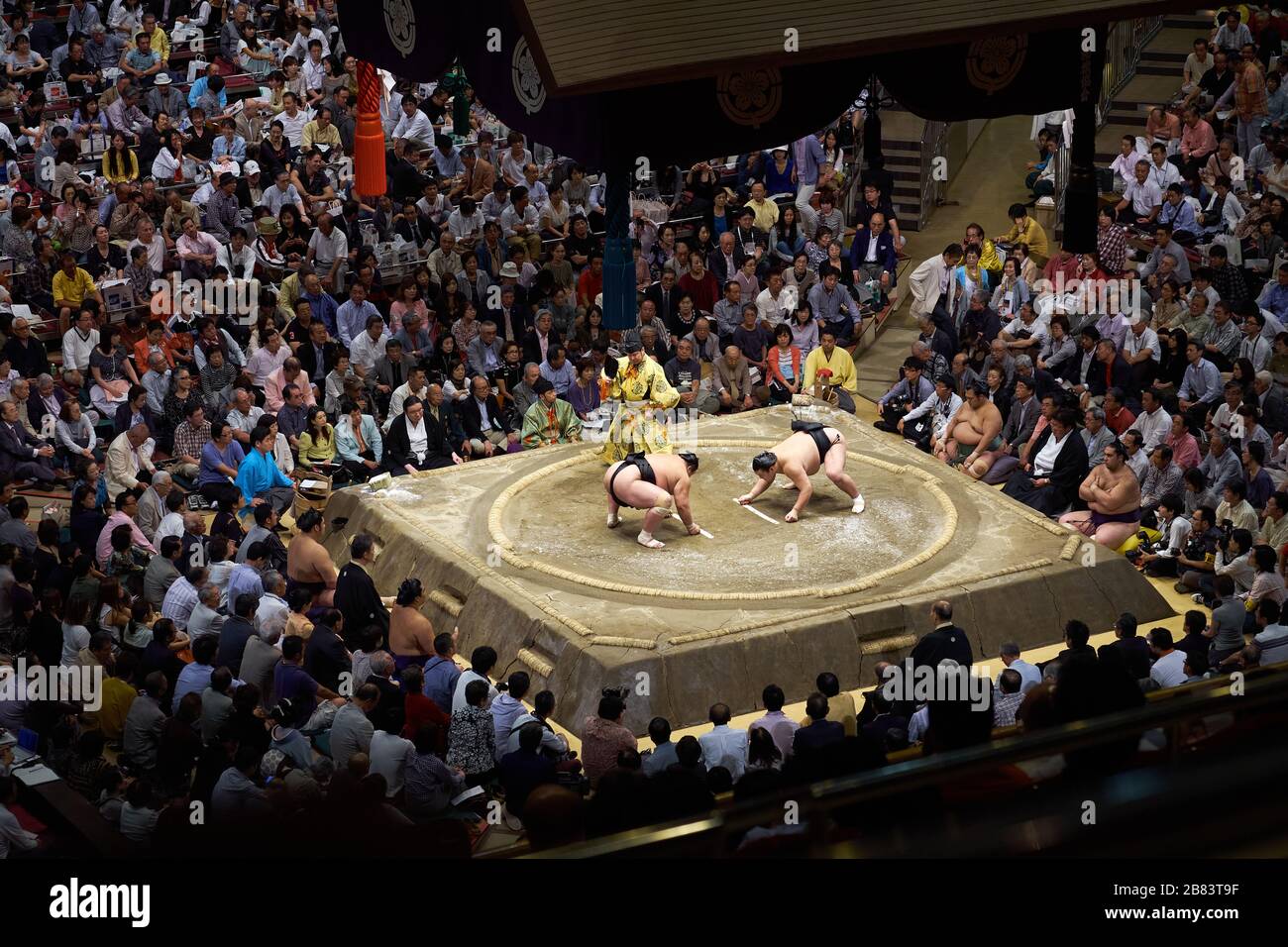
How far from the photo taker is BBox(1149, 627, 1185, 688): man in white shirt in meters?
6.08

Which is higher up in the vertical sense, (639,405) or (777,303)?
(777,303)

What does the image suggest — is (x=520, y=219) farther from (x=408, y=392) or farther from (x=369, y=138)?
(x=369, y=138)

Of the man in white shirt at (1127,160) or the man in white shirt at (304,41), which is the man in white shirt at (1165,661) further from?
the man in white shirt at (304,41)

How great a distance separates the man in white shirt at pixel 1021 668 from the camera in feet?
20.0

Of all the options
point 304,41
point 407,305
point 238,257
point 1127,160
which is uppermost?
point 304,41

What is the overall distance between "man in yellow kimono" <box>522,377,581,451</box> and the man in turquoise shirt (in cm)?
129

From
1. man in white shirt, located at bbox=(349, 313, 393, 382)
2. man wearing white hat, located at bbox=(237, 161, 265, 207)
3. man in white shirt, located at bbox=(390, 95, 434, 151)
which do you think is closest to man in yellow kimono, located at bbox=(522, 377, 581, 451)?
man in white shirt, located at bbox=(349, 313, 393, 382)

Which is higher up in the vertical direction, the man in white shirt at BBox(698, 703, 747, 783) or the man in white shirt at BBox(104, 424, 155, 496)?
the man in white shirt at BBox(104, 424, 155, 496)

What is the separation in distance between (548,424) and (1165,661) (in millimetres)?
3691

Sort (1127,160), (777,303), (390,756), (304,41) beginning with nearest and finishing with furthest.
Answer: (390,756) → (777,303) → (1127,160) → (304,41)

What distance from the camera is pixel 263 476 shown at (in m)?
8.19

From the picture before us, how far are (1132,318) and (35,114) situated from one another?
701 centimetres

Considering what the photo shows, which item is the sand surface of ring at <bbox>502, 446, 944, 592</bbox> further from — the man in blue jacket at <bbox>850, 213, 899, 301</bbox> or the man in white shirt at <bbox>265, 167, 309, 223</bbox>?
the man in white shirt at <bbox>265, 167, 309, 223</bbox>

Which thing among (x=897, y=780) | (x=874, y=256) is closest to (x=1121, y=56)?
(x=874, y=256)
